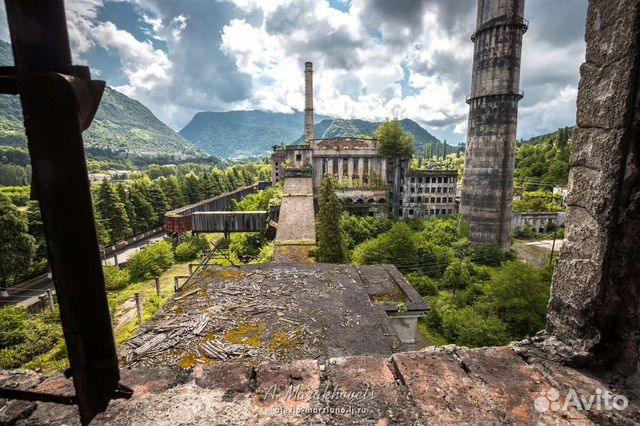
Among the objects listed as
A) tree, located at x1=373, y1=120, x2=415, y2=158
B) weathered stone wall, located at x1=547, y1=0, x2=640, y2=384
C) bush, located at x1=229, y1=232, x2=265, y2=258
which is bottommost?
bush, located at x1=229, y1=232, x2=265, y2=258

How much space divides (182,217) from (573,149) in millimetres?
25912

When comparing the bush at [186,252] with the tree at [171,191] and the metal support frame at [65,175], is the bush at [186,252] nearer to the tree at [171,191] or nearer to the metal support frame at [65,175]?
the tree at [171,191]

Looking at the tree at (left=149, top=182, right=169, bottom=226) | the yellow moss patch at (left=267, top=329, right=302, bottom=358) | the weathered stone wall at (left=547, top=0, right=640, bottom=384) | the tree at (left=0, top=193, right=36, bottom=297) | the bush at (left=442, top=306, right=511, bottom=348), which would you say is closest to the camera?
the weathered stone wall at (left=547, top=0, right=640, bottom=384)

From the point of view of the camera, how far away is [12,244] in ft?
55.2

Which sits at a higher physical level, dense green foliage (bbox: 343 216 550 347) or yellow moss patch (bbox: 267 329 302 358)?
yellow moss patch (bbox: 267 329 302 358)

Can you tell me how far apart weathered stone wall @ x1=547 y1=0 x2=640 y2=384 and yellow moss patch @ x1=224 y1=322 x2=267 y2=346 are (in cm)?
470

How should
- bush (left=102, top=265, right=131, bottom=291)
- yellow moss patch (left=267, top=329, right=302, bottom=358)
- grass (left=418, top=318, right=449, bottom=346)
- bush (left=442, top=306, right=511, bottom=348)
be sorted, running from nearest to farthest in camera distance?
yellow moss patch (left=267, top=329, right=302, bottom=358)
bush (left=442, top=306, right=511, bottom=348)
grass (left=418, top=318, right=449, bottom=346)
bush (left=102, top=265, right=131, bottom=291)

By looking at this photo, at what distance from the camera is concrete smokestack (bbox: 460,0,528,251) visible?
23156 mm

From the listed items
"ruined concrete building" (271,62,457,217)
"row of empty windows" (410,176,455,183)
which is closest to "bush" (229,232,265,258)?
"ruined concrete building" (271,62,457,217)

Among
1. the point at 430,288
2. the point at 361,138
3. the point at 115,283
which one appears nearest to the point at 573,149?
the point at 430,288

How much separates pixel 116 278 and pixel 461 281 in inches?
921

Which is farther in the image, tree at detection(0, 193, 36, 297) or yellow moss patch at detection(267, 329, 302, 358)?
tree at detection(0, 193, 36, 297)

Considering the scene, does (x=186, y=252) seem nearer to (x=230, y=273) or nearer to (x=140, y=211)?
(x=140, y=211)

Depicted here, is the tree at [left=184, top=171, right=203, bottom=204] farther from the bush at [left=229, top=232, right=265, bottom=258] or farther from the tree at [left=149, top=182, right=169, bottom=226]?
the bush at [left=229, top=232, right=265, bottom=258]
